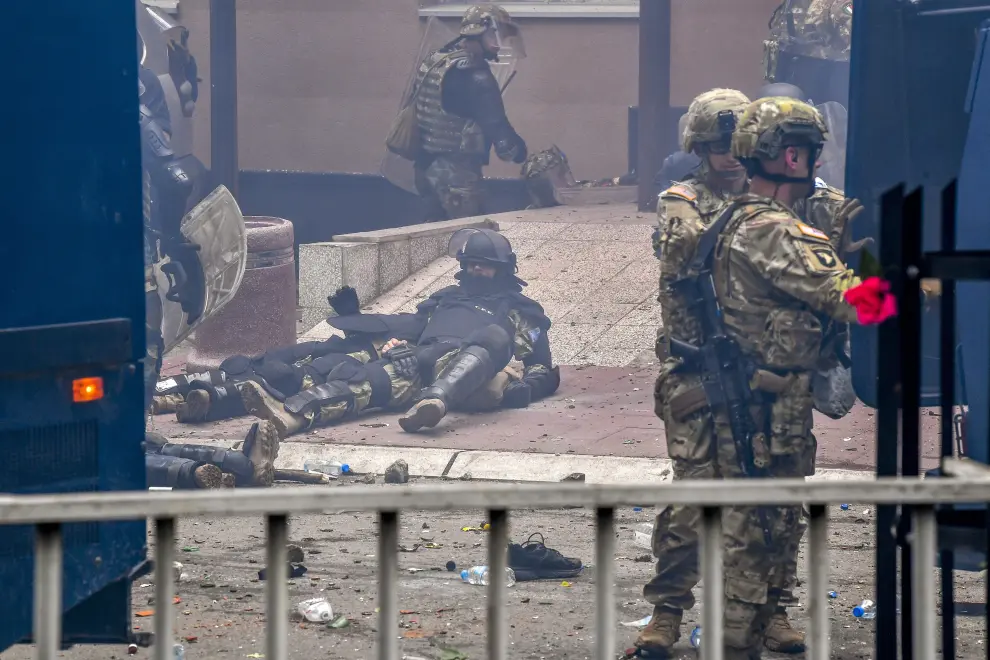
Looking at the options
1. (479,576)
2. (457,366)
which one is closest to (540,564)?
(479,576)

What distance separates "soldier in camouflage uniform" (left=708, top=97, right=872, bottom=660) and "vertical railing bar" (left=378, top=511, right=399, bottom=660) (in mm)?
2553

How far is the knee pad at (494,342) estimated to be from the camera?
9.54 meters

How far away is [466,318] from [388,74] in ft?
32.7

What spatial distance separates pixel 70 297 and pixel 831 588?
3.46 meters

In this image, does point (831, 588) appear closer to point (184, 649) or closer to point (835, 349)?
point (835, 349)

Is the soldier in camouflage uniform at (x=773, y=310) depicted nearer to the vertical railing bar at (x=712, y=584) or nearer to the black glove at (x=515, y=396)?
the vertical railing bar at (x=712, y=584)

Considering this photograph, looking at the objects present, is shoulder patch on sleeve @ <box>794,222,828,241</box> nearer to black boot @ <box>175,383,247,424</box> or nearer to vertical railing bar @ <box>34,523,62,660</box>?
vertical railing bar @ <box>34,523,62,660</box>

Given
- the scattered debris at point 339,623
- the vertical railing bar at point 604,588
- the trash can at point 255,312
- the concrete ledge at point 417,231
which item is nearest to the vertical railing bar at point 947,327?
the vertical railing bar at point 604,588

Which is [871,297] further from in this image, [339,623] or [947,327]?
[339,623]

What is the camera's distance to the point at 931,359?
18.6 ft

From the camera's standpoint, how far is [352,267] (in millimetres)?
12461

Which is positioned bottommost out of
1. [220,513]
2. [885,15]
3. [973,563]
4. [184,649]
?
[184,649]

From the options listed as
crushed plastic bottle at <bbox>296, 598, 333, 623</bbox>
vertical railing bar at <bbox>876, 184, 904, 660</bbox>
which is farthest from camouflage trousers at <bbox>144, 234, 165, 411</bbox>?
vertical railing bar at <bbox>876, 184, 904, 660</bbox>

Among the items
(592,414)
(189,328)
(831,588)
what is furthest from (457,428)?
(831,588)
